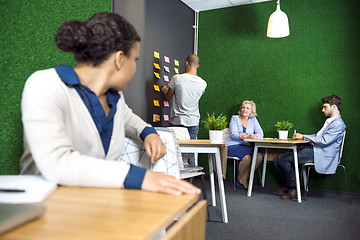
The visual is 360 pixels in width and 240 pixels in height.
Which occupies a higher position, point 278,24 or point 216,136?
point 278,24

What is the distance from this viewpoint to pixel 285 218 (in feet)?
9.61

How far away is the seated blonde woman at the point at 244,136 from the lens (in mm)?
4328

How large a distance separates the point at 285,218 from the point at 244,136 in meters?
1.59

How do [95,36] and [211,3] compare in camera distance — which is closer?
[95,36]

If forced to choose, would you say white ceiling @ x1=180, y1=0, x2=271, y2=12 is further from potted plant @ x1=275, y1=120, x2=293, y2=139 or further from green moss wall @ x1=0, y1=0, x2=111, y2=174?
green moss wall @ x1=0, y1=0, x2=111, y2=174

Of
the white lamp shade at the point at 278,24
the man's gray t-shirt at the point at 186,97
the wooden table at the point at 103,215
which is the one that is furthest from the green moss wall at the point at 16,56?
the white lamp shade at the point at 278,24

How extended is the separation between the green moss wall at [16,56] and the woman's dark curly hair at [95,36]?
1.04ft

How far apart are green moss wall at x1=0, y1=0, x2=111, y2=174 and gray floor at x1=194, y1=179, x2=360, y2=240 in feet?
5.46

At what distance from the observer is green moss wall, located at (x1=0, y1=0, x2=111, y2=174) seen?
1127 mm

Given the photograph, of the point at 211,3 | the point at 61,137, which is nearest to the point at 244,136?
the point at 211,3

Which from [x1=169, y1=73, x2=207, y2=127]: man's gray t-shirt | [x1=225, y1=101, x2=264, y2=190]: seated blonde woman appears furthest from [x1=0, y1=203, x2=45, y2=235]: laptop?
[x1=225, y1=101, x2=264, y2=190]: seated blonde woman

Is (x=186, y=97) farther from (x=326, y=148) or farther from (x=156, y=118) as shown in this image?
(x=326, y=148)

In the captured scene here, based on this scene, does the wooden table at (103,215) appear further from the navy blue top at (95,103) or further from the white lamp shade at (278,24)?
the white lamp shade at (278,24)

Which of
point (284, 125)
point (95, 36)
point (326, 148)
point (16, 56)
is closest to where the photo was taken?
point (95, 36)
